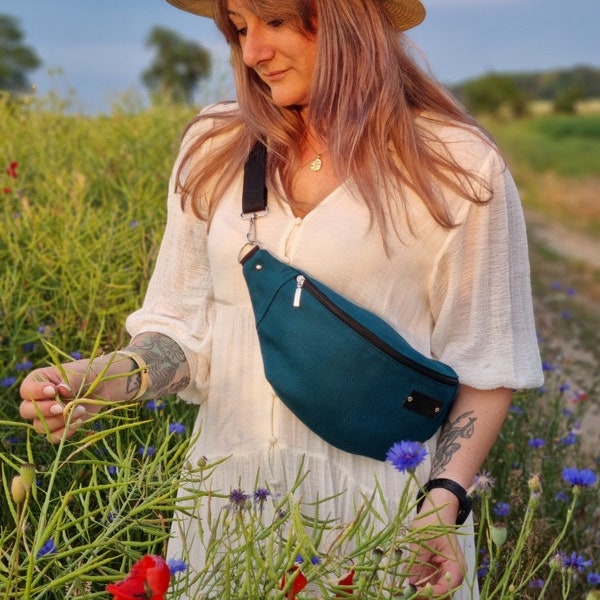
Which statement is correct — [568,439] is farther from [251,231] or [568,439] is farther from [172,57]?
[172,57]

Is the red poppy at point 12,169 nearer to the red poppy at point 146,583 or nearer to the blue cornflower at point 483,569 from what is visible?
the blue cornflower at point 483,569

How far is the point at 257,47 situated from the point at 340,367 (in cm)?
63

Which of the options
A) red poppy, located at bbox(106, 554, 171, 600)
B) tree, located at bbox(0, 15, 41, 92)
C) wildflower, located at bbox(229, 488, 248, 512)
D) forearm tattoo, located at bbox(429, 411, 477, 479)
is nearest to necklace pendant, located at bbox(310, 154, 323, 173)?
forearm tattoo, located at bbox(429, 411, 477, 479)

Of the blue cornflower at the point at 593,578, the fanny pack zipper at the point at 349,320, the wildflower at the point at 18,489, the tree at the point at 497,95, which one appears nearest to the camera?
the wildflower at the point at 18,489

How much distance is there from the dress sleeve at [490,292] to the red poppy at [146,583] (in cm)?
93

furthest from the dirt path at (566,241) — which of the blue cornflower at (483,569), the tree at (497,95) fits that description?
the tree at (497,95)

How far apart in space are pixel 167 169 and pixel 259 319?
2848mm

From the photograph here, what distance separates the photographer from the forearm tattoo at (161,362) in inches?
76.2

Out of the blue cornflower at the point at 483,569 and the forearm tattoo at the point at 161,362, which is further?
the blue cornflower at the point at 483,569

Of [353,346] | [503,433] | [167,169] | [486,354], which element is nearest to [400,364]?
[353,346]

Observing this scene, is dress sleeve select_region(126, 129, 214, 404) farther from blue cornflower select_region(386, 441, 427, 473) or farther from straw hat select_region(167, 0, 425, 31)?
blue cornflower select_region(386, 441, 427, 473)

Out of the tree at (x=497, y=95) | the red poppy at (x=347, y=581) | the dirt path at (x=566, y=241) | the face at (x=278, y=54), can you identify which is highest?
the tree at (x=497, y=95)

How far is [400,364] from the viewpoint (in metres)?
1.79

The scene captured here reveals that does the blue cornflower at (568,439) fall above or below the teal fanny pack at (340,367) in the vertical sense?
below
